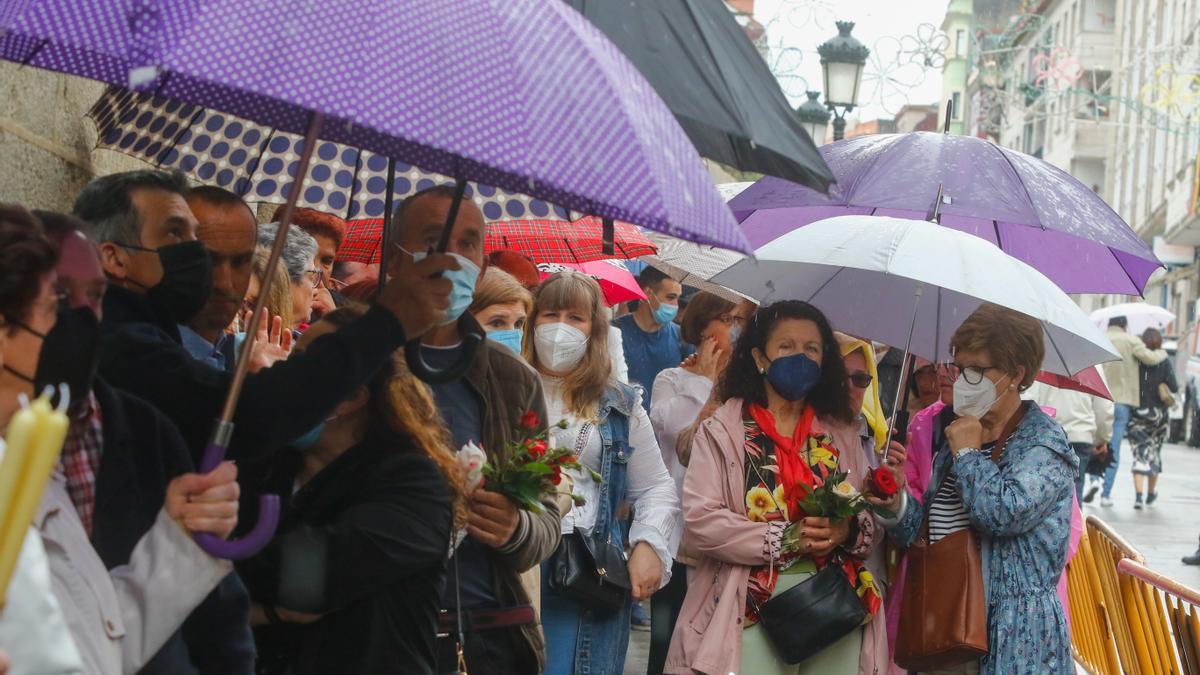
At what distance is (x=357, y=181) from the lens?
575 cm

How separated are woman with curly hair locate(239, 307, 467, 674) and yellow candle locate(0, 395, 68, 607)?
152 cm

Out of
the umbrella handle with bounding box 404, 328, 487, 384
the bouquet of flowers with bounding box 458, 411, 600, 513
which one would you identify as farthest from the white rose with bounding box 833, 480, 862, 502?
the umbrella handle with bounding box 404, 328, 487, 384

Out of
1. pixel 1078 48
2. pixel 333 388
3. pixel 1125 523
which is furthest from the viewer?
pixel 1078 48

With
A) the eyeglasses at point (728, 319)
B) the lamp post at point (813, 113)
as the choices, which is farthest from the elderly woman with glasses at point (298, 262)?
the lamp post at point (813, 113)

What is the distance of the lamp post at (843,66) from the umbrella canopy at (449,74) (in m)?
13.0

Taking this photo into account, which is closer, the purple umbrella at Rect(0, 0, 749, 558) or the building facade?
the purple umbrella at Rect(0, 0, 749, 558)

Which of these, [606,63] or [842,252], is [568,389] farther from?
[606,63]

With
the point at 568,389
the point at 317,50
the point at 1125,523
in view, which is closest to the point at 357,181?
the point at 568,389

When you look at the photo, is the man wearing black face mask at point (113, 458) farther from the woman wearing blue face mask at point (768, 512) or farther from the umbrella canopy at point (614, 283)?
the umbrella canopy at point (614, 283)

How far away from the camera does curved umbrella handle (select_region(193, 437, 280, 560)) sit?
107 inches

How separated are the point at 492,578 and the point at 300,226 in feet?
7.87

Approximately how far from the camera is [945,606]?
229 inches

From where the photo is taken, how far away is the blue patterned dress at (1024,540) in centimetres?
572

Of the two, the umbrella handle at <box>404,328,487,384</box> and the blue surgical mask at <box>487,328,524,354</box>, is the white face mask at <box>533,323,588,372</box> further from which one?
the umbrella handle at <box>404,328,487,384</box>
